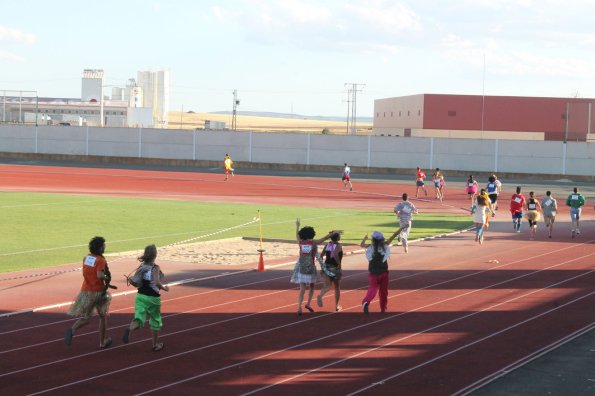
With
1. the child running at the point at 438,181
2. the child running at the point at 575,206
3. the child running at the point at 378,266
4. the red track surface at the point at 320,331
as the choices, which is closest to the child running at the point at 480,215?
the red track surface at the point at 320,331

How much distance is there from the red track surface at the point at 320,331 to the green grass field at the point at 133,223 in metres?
3.77

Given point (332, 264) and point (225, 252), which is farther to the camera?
point (225, 252)

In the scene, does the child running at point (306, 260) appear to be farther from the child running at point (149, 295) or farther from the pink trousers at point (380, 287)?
the child running at point (149, 295)

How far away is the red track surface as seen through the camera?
13.1m

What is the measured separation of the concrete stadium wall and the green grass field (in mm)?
33483

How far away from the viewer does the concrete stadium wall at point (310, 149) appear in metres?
Answer: 73.9

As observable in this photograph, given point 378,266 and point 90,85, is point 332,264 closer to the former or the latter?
point 378,266

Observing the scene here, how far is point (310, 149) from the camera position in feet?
258

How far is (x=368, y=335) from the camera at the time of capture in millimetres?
16375

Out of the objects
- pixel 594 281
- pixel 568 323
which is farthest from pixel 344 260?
pixel 568 323

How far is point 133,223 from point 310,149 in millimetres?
44287

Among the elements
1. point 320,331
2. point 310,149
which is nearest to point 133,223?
point 320,331

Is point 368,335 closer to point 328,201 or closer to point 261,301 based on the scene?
point 261,301

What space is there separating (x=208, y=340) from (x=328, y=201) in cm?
3358
